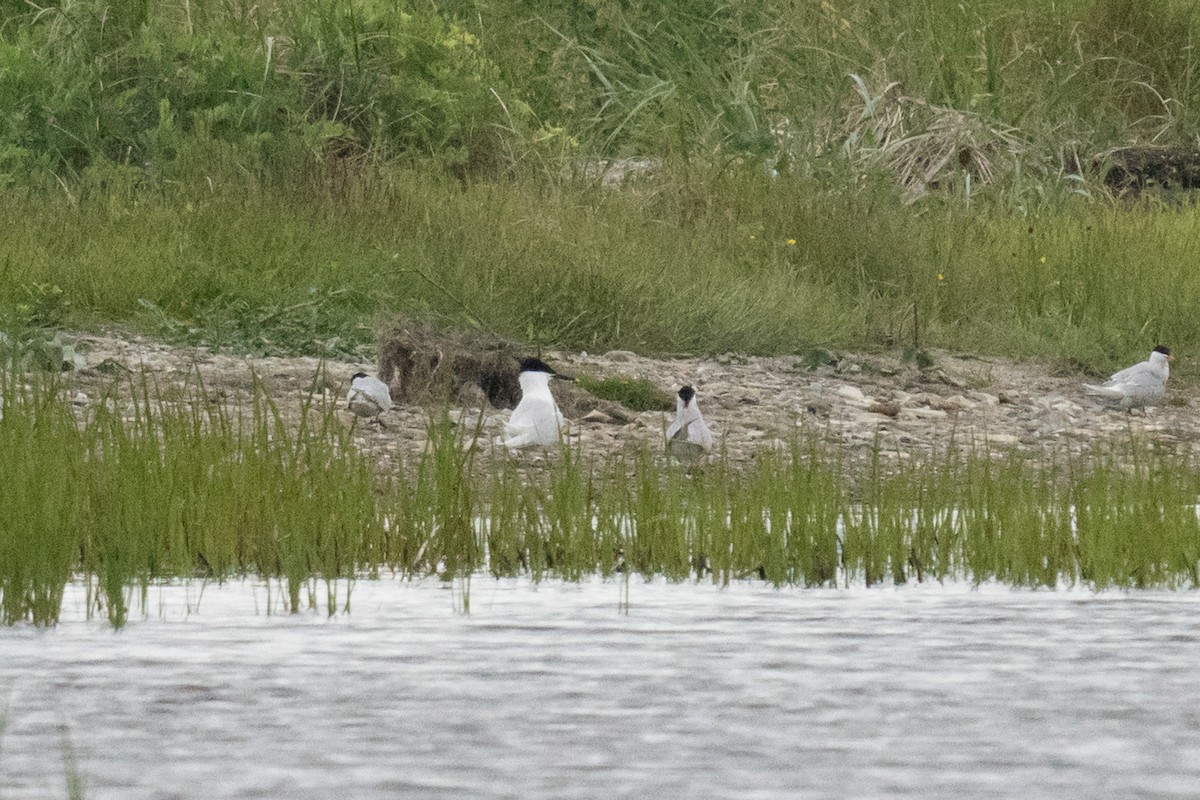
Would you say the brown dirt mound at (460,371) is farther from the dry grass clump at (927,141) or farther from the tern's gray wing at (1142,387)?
the dry grass clump at (927,141)

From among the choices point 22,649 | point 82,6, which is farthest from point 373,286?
point 22,649

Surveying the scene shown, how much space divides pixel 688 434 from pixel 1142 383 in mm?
2863

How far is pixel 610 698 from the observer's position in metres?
3.61

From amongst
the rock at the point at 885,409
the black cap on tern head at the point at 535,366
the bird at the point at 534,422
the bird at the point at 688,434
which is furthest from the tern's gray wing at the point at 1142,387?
the bird at the point at 534,422

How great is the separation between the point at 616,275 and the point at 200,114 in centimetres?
336

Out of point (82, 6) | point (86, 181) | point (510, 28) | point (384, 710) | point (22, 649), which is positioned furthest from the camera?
point (510, 28)

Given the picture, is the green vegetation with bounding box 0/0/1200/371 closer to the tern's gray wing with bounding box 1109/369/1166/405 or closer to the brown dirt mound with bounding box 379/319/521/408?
the brown dirt mound with bounding box 379/319/521/408

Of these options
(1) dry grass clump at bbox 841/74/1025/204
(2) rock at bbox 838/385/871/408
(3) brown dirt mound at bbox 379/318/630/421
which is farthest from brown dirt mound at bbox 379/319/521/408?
(1) dry grass clump at bbox 841/74/1025/204

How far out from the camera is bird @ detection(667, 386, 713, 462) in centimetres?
725

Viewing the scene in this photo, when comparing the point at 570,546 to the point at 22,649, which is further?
the point at 570,546

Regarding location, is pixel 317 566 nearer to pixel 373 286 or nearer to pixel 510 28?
pixel 373 286

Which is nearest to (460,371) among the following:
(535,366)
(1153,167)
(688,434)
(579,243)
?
(535,366)

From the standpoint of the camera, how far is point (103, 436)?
5301 millimetres

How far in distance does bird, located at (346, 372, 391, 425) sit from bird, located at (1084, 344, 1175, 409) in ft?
11.4
